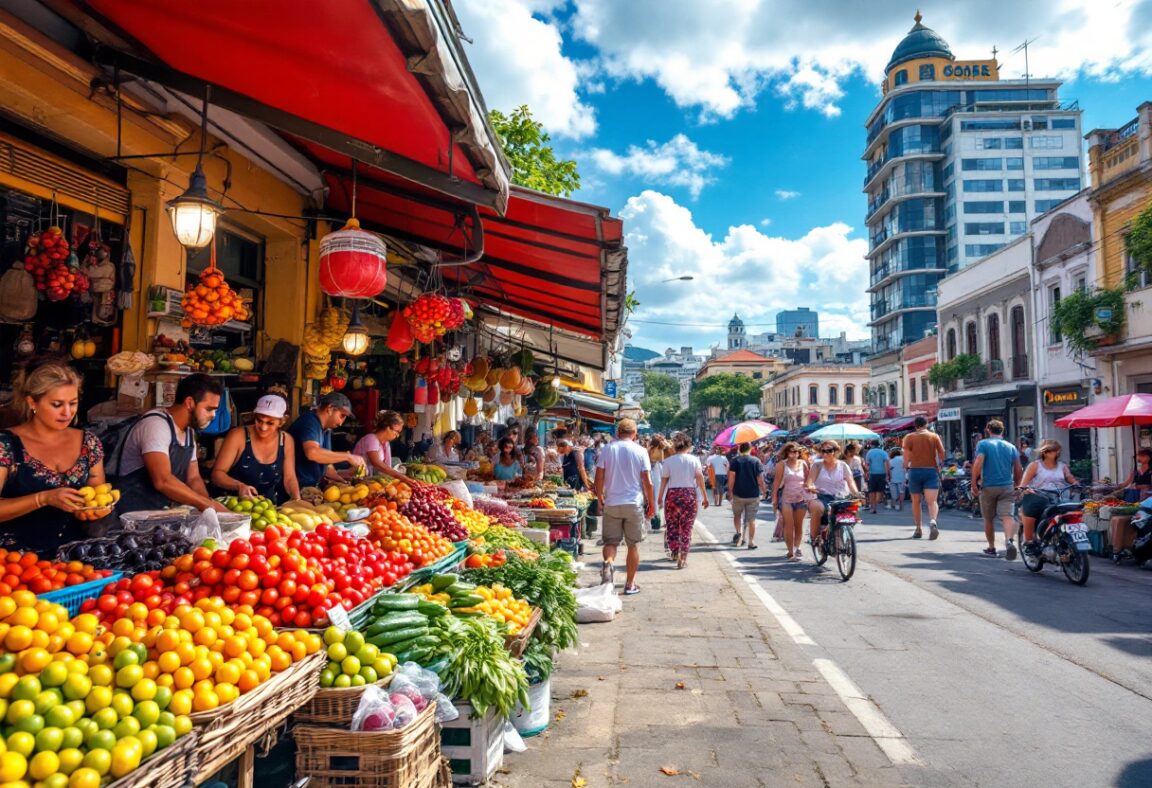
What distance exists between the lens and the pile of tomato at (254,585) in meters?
3.26

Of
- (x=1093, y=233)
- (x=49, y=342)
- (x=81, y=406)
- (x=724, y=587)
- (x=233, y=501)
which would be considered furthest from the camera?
(x=1093, y=233)

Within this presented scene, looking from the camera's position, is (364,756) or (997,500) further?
(997,500)

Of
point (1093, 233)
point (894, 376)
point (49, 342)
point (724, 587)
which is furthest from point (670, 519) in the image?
point (894, 376)

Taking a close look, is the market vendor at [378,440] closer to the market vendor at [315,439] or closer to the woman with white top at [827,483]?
the market vendor at [315,439]

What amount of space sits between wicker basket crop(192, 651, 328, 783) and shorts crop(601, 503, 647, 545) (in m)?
5.76

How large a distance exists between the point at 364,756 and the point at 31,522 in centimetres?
248

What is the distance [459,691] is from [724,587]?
19.5 ft

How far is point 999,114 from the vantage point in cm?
6919

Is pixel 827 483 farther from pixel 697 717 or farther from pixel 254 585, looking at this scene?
pixel 254 585

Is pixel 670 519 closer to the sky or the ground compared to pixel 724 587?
closer to the sky

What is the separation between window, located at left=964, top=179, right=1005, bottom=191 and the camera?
227ft

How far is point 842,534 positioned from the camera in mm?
9500

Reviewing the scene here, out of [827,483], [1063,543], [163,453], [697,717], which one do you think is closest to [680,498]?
[827,483]

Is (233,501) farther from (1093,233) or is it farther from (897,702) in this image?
(1093,233)
